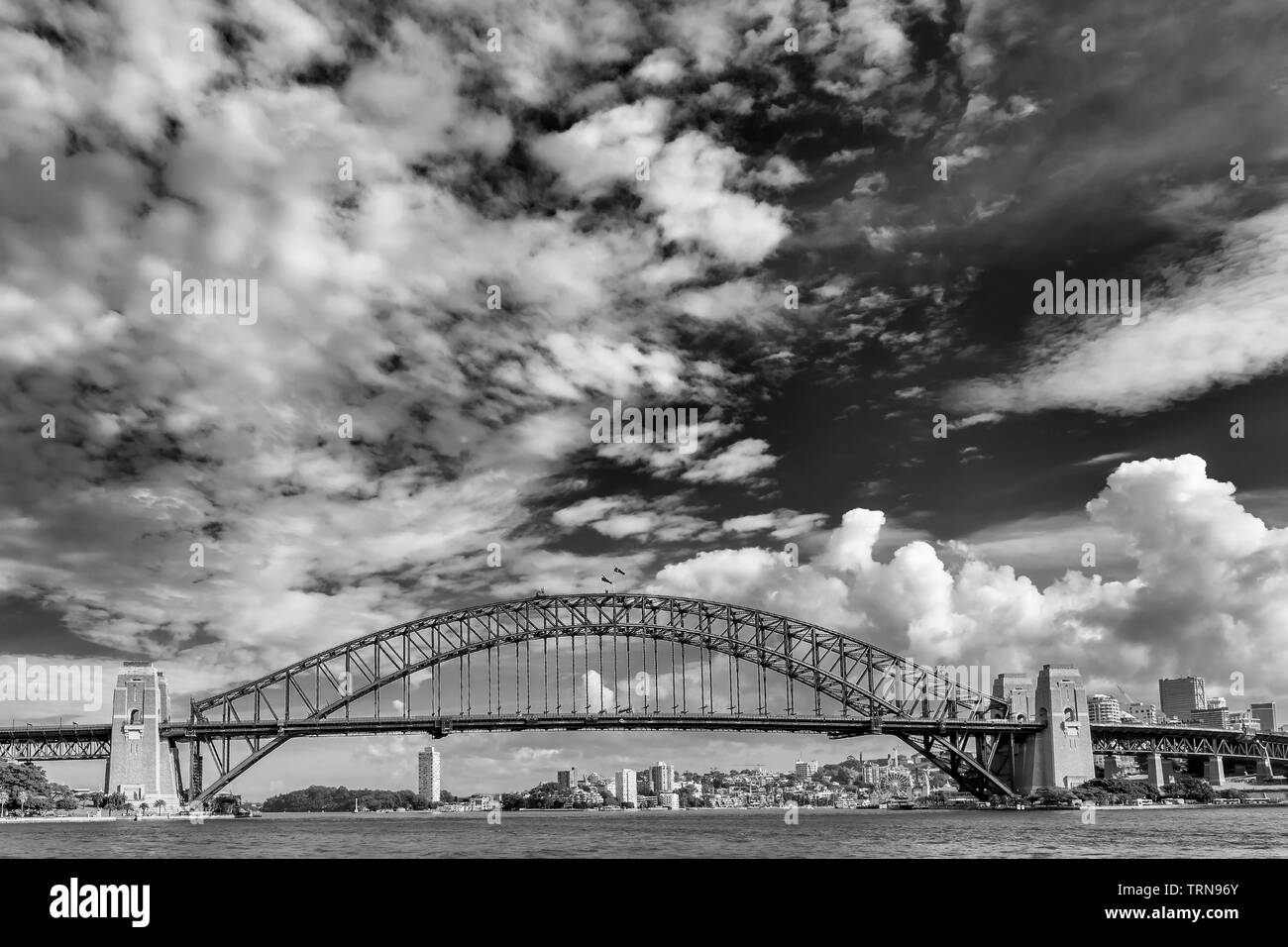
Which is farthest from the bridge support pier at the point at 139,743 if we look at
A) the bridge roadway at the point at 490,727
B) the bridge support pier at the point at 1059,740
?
the bridge support pier at the point at 1059,740

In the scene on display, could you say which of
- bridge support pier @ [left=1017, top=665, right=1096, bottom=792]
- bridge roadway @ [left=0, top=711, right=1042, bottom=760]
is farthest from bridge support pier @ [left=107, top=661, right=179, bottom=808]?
bridge support pier @ [left=1017, top=665, right=1096, bottom=792]

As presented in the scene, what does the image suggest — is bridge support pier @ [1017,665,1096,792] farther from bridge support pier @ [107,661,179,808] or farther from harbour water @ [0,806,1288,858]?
bridge support pier @ [107,661,179,808]

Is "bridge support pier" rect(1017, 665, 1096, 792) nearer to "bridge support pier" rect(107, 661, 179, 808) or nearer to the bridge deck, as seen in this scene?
the bridge deck

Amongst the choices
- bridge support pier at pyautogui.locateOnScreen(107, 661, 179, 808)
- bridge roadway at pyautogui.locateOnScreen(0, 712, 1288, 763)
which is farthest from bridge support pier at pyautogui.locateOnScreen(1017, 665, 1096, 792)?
bridge support pier at pyautogui.locateOnScreen(107, 661, 179, 808)

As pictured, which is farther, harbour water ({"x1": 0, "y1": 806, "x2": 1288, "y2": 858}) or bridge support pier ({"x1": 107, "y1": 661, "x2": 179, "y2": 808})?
bridge support pier ({"x1": 107, "y1": 661, "x2": 179, "y2": 808})

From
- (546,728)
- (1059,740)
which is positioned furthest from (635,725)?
(1059,740)

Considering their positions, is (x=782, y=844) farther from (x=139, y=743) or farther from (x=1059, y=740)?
(x=139, y=743)

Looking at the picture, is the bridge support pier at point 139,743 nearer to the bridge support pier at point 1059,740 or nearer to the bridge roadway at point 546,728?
the bridge roadway at point 546,728

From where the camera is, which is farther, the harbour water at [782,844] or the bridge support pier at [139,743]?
the bridge support pier at [139,743]

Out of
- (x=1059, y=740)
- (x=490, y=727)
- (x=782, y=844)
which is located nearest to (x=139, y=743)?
(x=490, y=727)

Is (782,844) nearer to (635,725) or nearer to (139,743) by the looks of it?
(635,725)

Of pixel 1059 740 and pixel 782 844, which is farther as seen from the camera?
pixel 1059 740
